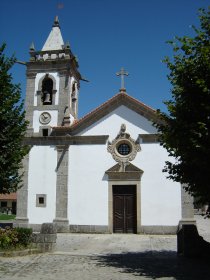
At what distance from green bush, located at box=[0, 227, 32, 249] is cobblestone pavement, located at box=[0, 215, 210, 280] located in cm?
88

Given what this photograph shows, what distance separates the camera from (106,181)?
19.8 metres

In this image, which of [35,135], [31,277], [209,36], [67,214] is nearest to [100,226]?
[67,214]

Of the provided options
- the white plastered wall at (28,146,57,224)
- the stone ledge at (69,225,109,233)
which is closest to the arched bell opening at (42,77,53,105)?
the white plastered wall at (28,146,57,224)

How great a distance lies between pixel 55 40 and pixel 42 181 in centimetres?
973

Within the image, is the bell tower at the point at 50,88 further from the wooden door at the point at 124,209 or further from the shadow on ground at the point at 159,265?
the shadow on ground at the point at 159,265

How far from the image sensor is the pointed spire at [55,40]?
911 inches

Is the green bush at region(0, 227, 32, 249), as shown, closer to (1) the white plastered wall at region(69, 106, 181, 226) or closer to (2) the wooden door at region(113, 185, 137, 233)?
(1) the white plastered wall at region(69, 106, 181, 226)

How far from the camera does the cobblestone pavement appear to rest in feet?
28.1

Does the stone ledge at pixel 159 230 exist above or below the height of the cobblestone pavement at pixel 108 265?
above

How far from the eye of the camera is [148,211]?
63.1ft

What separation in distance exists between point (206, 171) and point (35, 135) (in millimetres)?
14371

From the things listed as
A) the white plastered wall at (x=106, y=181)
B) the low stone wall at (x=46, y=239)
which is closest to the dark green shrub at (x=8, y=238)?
the low stone wall at (x=46, y=239)

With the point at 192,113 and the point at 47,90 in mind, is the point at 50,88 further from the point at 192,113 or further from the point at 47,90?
the point at 192,113

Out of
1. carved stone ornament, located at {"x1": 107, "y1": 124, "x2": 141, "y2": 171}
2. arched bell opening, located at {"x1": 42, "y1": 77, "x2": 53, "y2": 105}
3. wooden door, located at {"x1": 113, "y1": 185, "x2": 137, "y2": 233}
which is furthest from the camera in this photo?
arched bell opening, located at {"x1": 42, "y1": 77, "x2": 53, "y2": 105}
